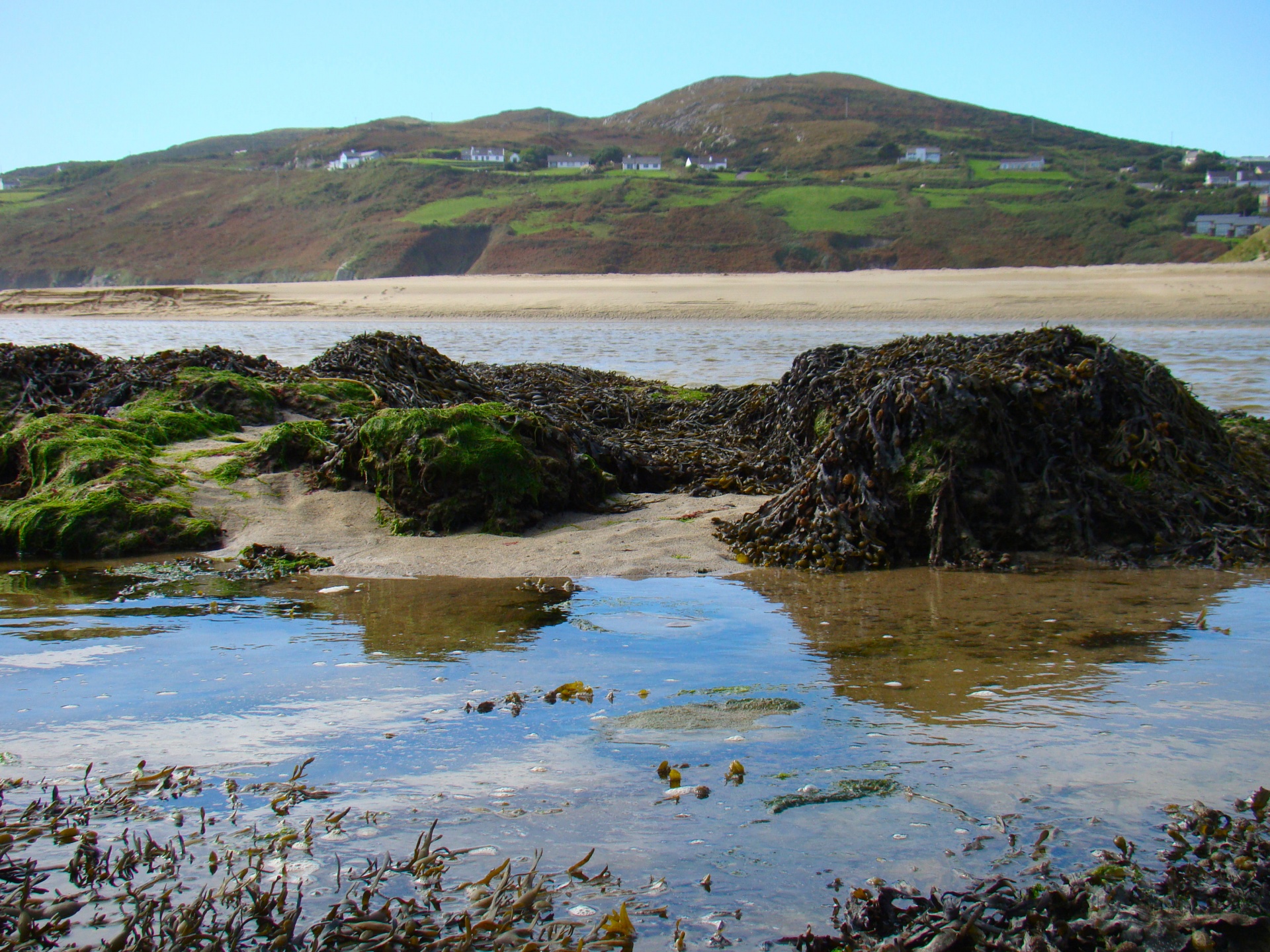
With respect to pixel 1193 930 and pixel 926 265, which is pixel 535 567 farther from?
pixel 926 265

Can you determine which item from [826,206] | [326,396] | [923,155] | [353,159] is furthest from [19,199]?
[326,396]

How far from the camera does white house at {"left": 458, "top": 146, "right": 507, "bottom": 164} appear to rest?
102 m

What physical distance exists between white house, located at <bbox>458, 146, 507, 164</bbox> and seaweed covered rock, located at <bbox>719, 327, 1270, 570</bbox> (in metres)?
102

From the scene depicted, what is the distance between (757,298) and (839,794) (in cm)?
2630

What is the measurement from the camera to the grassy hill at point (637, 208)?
208ft

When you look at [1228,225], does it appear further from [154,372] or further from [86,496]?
[86,496]

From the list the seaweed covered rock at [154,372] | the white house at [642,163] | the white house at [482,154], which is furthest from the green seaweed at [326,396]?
the white house at [482,154]

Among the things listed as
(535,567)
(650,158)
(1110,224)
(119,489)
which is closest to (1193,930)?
(535,567)

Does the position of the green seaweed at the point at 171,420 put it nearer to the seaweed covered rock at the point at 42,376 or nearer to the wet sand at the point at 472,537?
the seaweed covered rock at the point at 42,376

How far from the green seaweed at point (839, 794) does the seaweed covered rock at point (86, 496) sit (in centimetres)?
415

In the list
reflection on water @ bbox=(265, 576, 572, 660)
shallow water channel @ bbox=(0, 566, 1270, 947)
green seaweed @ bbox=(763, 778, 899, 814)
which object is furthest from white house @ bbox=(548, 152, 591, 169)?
green seaweed @ bbox=(763, 778, 899, 814)

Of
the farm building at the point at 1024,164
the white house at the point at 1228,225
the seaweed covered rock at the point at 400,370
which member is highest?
the farm building at the point at 1024,164

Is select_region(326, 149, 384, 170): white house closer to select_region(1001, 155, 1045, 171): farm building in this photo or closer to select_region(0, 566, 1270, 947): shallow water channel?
select_region(1001, 155, 1045, 171): farm building

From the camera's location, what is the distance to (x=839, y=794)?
7.74 feet
